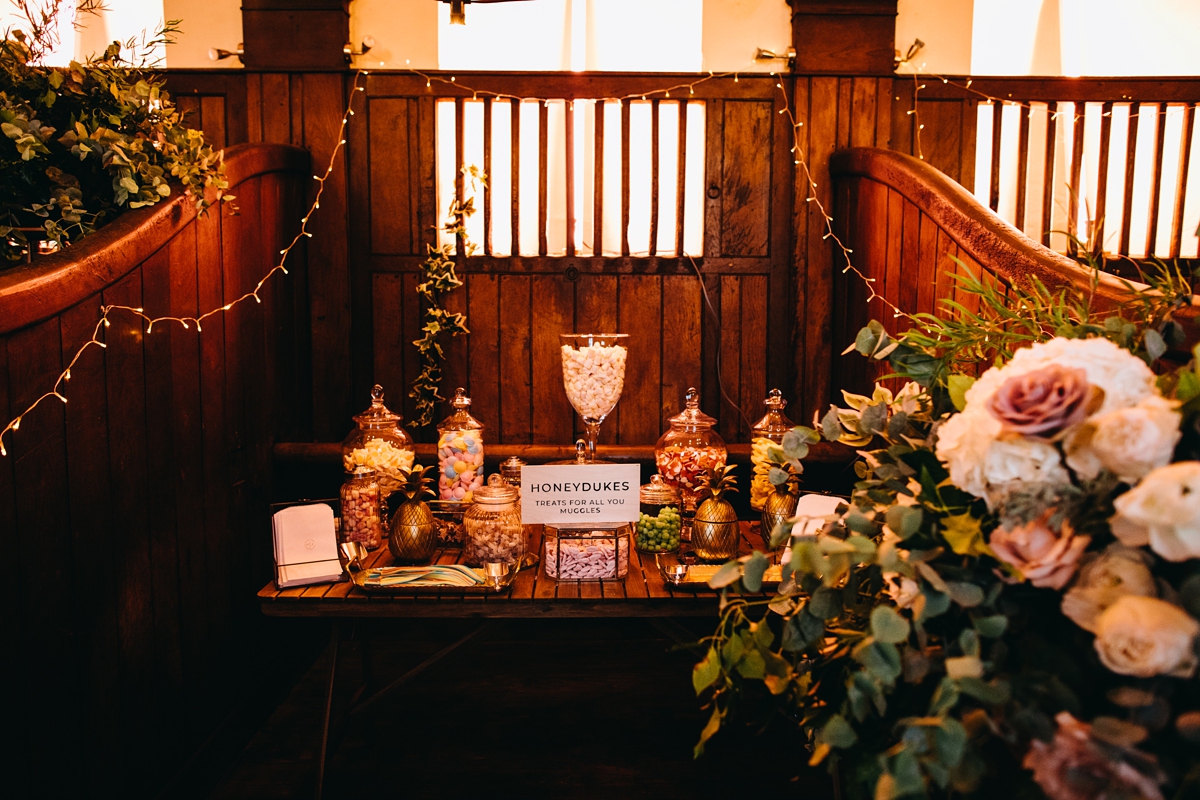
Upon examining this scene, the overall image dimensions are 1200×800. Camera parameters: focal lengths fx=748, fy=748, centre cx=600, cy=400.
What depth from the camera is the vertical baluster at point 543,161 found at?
292 cm

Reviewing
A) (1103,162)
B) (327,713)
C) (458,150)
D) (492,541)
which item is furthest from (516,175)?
(1103,162)

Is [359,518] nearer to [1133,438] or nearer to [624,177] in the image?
[624,177]

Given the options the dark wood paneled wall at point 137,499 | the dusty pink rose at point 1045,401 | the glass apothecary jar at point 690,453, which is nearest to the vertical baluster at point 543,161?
the dark wood paneled wall at point 137,499

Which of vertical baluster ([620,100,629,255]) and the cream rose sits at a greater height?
vertical baluster ([620,100,629,255])

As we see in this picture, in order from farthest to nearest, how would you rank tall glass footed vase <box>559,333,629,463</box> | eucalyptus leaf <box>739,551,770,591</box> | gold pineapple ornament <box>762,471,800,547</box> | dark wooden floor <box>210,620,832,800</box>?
tall glass footed vase <box>559,333,629,463</box>, dark wooden floor <box>210,620,832,800</box>, gold pineapple ornament <box>762,471,800,547</box>, eucalyptus leaf <box>739,551,770,591</box>

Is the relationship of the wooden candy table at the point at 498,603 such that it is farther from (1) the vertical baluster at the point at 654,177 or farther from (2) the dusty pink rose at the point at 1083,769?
(1) the vertical baluster at the point at 654,177

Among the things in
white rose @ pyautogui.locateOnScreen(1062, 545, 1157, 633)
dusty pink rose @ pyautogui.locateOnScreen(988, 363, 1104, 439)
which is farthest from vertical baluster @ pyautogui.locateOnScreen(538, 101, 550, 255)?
white rose @ pyautogui.locateOnScreen(1062, 545, 1157, 633)

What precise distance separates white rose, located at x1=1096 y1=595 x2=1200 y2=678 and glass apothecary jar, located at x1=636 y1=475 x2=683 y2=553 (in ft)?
4.66

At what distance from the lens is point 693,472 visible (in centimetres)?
221

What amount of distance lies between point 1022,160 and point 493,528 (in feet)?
8.35

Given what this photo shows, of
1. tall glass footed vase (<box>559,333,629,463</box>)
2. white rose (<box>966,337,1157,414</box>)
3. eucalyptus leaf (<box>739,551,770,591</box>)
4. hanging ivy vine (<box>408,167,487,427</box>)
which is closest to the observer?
white rose (<box>966,337,1157,414</box>)

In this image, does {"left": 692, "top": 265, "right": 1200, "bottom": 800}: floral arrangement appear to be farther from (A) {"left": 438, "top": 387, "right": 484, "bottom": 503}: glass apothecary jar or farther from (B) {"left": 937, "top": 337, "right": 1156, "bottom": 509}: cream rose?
(A) {"left": 438, "top": 387, "right": 484, "bottom": 503}: glass apothecary jar

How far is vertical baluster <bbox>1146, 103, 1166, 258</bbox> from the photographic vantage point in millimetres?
2932

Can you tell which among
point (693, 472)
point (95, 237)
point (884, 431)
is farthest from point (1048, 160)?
point (95, 237)
